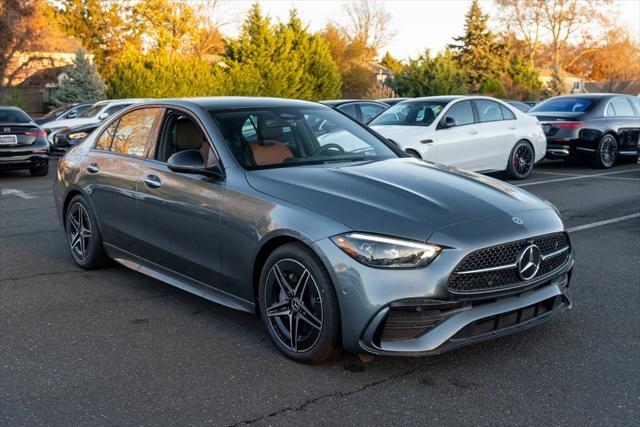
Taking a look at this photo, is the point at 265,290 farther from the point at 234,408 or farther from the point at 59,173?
the point at 59,173

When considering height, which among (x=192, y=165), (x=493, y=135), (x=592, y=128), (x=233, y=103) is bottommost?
(x=592, y=128)

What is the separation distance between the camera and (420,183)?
434 cm

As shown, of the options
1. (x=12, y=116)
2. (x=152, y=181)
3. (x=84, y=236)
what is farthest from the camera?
(x=12, y=116)

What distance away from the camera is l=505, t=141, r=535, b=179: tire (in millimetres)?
12383

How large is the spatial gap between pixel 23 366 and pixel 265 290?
1.47 m

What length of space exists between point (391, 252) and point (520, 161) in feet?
31.5

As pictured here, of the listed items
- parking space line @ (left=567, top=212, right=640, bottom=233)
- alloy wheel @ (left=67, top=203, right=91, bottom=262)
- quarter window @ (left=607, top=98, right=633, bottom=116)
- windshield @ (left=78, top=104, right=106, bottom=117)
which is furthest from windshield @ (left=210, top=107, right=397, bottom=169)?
windshield @ (left=78, top=104, right=106, bottom=117)

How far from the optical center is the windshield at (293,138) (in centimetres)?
471

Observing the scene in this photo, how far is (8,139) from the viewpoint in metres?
13.3

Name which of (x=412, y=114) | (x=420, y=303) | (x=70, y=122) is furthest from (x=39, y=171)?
(x=420, y=303)

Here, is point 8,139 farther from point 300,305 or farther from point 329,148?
point 300,305

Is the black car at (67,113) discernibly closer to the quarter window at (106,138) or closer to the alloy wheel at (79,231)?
the alloy wheel at (79,231)

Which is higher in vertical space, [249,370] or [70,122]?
[70,122]

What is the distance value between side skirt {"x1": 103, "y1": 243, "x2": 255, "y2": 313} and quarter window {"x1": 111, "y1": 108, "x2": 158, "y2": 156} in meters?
0.82
